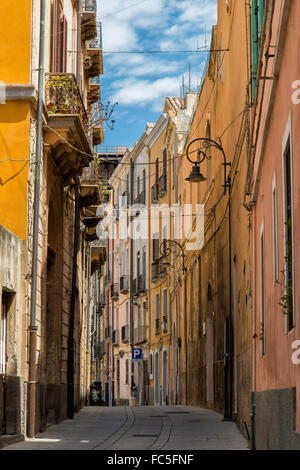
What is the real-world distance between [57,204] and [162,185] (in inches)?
930

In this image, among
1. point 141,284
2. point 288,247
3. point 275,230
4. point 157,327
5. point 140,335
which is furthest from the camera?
point 141,284

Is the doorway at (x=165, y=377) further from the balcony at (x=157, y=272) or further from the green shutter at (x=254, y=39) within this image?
the green shutter at (x=254, y=39)

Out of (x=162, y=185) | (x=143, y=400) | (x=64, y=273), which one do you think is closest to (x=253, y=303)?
(x=64, y=273)

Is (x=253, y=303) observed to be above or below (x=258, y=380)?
above

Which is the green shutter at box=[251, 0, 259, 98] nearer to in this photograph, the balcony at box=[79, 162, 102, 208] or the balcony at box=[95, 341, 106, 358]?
the balcony at box=[79, 162, 102, 208]

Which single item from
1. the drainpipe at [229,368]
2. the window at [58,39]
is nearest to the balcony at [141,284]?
the window at [58,39]

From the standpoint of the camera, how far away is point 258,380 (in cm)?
1216

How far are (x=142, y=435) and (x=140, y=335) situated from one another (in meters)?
33.3

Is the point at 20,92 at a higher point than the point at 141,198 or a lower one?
lower

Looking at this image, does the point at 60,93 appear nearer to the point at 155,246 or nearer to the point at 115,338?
the point at 155,246

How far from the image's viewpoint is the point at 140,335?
48.7 m

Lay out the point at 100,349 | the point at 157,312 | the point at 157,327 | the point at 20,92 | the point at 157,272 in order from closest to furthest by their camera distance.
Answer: the point at 20,92
the point at 157,272
the point at 157,327
the point at 157,312
the point at 100,349

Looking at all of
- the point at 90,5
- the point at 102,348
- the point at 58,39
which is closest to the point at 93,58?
the point at 90,5
